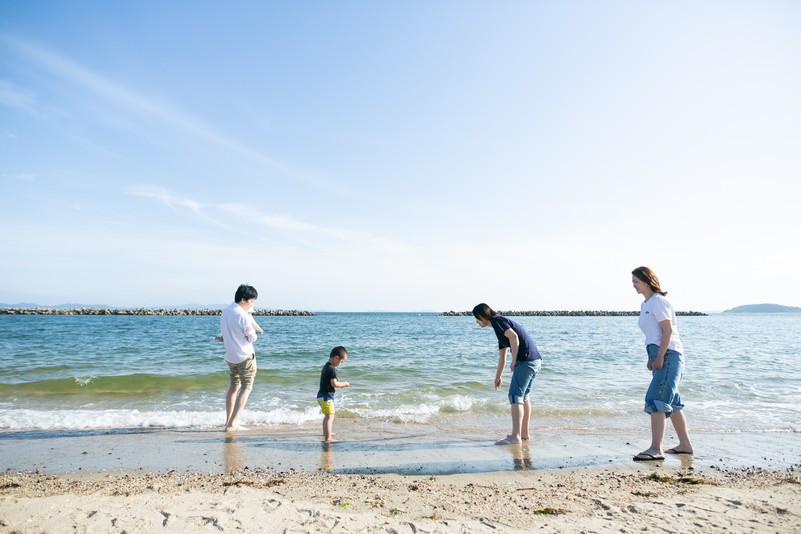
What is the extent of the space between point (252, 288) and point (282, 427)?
2.27 metres

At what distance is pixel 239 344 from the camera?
6582 millimetres

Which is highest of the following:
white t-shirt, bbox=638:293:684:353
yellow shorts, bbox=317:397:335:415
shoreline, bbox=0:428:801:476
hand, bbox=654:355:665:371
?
white t-shirt, bbox=638:293:684:353

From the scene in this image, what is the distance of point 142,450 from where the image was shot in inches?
220

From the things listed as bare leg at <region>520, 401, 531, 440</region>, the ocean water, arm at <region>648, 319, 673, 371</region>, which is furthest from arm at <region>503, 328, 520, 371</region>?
the ocean water

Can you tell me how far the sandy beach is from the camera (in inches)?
127

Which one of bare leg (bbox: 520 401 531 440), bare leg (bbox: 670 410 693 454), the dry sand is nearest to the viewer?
the dry sand

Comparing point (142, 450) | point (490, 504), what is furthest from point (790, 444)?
point (142, 450)

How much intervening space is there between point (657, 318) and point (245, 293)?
5.48 m

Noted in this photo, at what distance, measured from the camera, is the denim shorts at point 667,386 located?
5.13m

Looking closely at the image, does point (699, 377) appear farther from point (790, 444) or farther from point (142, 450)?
point (142, 450)

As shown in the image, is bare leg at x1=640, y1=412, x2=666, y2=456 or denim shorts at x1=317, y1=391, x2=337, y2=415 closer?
bare leg at x1=640, y1=412, x2=666, y2=456

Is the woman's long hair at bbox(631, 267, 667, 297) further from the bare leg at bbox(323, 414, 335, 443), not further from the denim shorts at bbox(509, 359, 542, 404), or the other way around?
the bare leg at bbox(323, 414, 335, 443)

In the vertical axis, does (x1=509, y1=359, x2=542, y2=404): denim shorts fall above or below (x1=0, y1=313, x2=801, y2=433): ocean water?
above

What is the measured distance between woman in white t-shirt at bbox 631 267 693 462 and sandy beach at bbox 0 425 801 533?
440 millimetres
